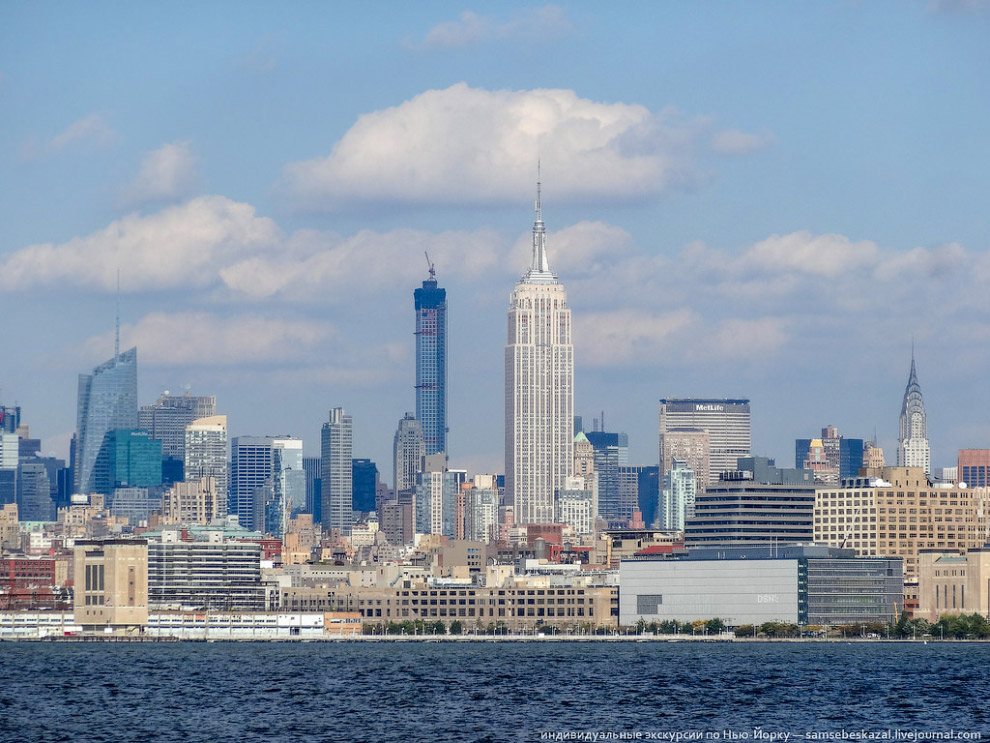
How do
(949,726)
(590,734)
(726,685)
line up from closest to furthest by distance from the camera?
(590,734)
(949,726)
(726,685)

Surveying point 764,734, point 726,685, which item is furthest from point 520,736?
point 726,685

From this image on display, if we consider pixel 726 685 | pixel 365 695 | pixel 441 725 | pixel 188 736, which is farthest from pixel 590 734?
pixel 726 685

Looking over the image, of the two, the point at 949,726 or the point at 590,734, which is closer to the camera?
the point at 590,734

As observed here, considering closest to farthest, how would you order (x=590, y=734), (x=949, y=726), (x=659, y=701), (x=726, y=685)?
(x=590, y=734)
(x=949, y=726)
(x=659, y=701)
(x=726, y=685)

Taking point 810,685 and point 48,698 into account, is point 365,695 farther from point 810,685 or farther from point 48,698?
point 810,685

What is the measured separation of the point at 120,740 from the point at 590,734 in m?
26.4

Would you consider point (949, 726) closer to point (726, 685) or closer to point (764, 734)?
point (764, 734)

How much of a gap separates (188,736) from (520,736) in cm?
1916

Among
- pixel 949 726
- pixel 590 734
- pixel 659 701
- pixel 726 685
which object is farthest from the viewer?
pixel 726 685

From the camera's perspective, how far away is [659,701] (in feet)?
538

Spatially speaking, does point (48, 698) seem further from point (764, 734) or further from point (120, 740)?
point (764, 734)

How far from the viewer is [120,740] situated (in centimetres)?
13500

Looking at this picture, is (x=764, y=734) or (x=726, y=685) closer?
(x=764, y=734)

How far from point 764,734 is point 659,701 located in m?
30.0
